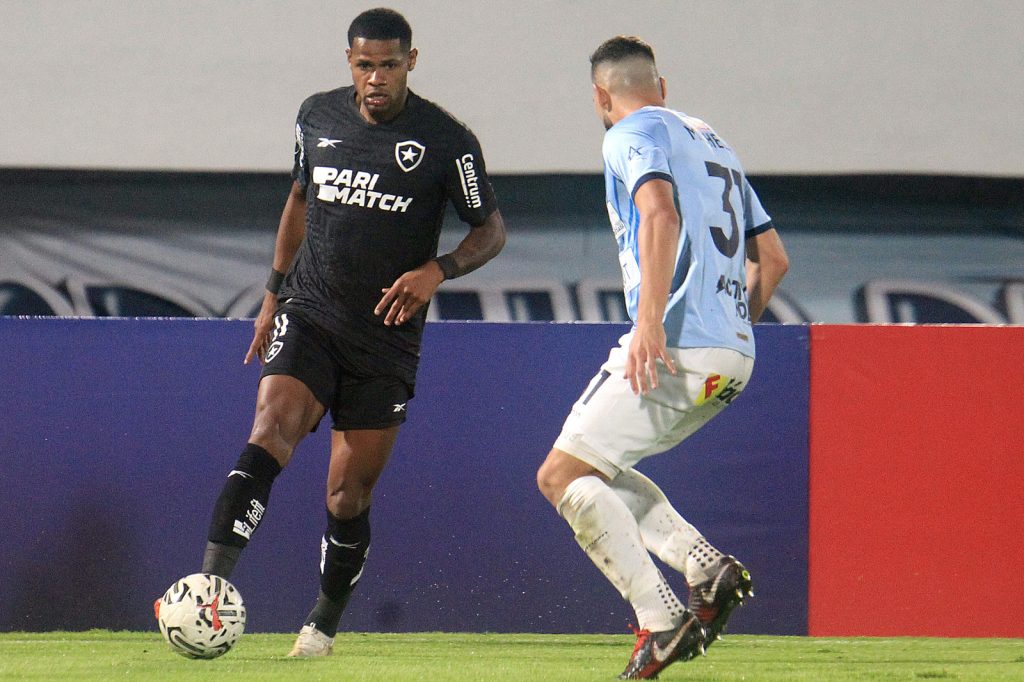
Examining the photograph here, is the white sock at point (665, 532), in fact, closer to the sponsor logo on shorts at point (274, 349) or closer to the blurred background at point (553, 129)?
the sponsor logo on shorts at point (274, 349)

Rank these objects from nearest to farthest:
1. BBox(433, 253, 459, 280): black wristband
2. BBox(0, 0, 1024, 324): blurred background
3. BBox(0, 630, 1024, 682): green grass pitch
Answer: BBox(0, 630, 1024, 682): green grass pitch < BBox(433, 253, 459, 280): black wristband < BBox(0, 0, 1024, 324): blurred background

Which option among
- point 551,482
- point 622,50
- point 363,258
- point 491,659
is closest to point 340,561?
point 491,659

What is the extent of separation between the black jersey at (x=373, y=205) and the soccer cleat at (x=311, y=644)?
844 millimetres

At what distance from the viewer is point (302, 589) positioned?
5.06 meters

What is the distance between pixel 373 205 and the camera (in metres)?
4.09

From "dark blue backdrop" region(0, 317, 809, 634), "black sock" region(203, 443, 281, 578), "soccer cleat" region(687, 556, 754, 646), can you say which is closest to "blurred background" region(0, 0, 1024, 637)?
"dark blue backdrop" region(0, 317, 809, 634)

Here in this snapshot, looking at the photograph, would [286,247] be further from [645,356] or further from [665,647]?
[665,647]

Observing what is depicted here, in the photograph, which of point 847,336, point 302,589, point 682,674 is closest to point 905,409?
point 847,336

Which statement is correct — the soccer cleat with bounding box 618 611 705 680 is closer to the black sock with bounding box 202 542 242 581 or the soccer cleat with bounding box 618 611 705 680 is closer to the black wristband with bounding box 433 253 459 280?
the black sock with bounding box 202 542 242 581

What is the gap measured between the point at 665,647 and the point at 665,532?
36 cm

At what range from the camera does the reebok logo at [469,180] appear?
4.16m

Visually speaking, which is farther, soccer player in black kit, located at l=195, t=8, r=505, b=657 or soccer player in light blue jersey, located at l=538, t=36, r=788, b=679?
soccer player in black kit, located at l=195, t=8, r=505, b=657

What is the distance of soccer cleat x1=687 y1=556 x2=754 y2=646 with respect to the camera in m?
3.23

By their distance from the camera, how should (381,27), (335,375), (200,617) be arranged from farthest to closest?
(335,375), (381,27), (200,617)
